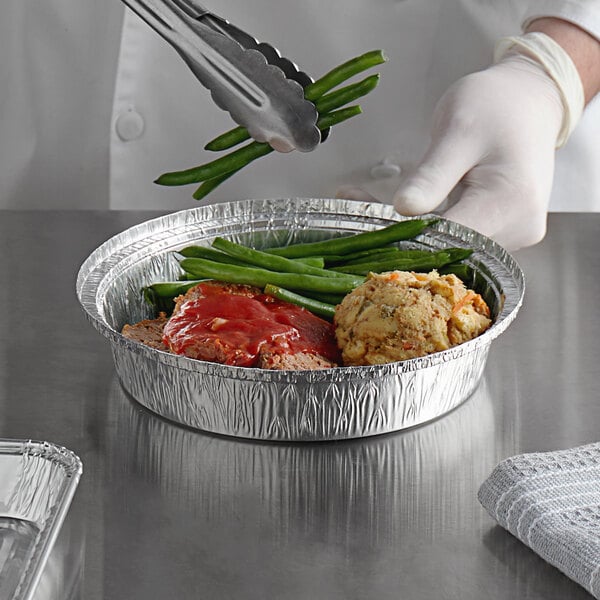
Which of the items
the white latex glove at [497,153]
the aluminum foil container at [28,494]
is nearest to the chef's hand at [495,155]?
the white latex glove at [497,153]

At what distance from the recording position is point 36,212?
5.23 feet

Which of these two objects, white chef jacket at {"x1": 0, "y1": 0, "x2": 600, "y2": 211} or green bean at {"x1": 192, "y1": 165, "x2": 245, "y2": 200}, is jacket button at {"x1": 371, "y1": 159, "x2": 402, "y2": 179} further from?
green bean at {"x1": 192, "y1": 165, "x2": 245, "y2": 200}

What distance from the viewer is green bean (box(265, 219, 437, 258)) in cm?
126

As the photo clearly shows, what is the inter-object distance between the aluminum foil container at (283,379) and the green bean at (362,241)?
49 millimetres

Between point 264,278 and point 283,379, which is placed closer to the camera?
point 283,379

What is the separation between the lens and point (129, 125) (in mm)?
1661

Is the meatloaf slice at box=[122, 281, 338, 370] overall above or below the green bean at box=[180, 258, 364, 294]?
below

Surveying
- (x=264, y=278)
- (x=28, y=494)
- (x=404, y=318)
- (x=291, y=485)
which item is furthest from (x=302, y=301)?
(x=28, y=494)

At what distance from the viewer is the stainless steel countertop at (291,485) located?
809 millimetres

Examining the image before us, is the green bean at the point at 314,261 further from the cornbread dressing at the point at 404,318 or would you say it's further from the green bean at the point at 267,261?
the cornbread dressing at the point at 404,318

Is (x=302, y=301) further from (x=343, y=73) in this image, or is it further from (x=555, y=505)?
(x=555, y=505)

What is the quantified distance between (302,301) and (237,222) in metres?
0.27

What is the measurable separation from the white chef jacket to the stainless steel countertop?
0.48 metres

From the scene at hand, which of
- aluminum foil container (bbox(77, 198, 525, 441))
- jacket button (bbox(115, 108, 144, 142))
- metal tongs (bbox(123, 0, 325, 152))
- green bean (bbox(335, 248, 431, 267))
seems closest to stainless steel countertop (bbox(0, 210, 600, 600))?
aluminum foil container (bbox(77, 198, 525, 441))
